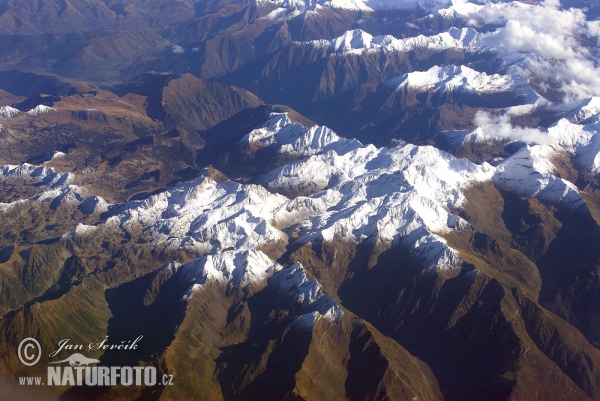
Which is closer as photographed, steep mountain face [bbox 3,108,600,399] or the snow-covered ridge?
steep mountain face [bbox 3,108,600,399]

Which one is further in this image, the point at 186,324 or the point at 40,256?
the point at 40,256

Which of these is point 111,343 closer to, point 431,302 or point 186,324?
point 186,324

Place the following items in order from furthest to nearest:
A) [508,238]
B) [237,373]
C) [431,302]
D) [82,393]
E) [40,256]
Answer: [508,238] < [40,256] < [431,302] < [237,373] < [82,393]

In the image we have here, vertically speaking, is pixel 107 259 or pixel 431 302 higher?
pixel 431 302

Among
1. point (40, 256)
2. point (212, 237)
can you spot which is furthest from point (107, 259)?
point (212, 237)

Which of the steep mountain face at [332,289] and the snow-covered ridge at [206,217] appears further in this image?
the snow-covered ridge at [206,217]

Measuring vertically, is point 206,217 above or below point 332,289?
below

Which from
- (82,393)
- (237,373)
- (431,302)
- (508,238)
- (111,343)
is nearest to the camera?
(82,393)

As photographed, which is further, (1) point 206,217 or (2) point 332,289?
(1) point 206,217

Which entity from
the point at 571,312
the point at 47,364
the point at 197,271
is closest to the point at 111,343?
the point at 47,364
